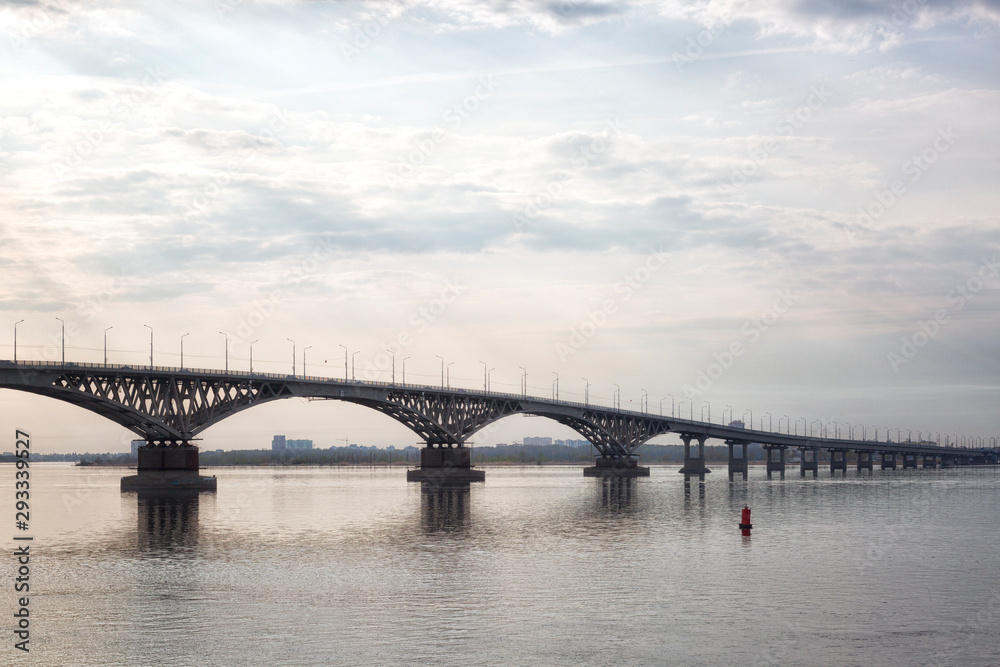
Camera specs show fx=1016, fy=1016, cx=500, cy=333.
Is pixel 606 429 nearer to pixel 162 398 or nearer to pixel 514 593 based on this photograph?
pixel 162 398

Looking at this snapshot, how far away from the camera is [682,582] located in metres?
32.6

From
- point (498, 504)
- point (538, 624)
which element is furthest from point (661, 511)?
point (538, 624)

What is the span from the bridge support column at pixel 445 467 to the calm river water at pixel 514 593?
299 ft

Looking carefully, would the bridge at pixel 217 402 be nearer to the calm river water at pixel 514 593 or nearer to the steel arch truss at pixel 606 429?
the steel arch truss at pixel 606 429

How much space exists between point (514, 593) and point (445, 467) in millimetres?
124974

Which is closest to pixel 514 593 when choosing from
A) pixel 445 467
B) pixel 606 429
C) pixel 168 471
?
pixel 168 471

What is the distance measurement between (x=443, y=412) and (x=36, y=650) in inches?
5263

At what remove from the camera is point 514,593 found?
3022 cm

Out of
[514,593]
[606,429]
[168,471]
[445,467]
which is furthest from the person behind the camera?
[606,429]

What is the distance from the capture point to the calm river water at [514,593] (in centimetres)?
2205

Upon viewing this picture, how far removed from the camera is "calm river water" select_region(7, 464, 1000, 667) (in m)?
22.0

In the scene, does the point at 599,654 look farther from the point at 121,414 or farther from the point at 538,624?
the point at 121,414

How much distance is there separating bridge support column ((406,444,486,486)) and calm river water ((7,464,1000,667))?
9099 cm

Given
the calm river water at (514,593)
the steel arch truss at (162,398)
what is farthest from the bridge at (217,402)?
the calm river water at (514,593)
